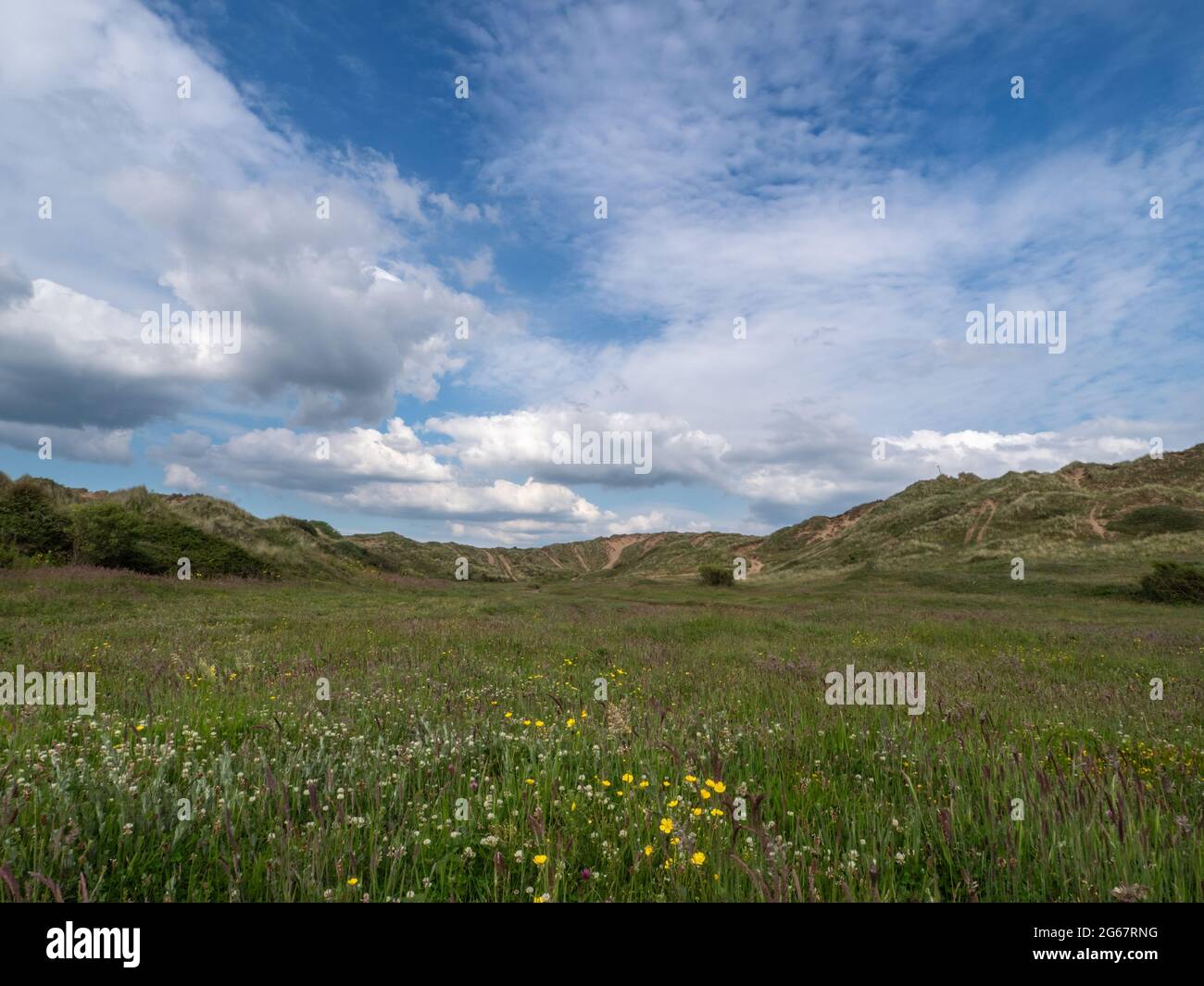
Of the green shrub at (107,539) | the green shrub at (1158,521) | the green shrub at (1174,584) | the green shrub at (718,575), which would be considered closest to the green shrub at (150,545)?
the green shrub at (107,539)

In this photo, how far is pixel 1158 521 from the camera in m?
65.3

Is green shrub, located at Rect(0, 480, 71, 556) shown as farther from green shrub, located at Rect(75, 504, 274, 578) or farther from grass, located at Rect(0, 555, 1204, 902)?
grass, located at Rect(0, 555, 1204, 902)

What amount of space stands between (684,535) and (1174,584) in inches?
5129

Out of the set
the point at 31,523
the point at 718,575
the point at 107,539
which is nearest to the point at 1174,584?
the point at 718,575

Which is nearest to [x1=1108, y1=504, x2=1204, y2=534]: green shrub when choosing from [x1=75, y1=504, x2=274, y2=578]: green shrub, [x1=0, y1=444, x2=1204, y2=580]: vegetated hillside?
[x1=0, y1=444, x2=1204, y2=580]: vegetated hillside

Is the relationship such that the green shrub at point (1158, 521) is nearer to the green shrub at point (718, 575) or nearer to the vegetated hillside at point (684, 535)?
the vegetated hillside at point (684, 535)

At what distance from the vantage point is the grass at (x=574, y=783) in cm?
270

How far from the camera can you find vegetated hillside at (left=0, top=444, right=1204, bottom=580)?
29734 millimetres

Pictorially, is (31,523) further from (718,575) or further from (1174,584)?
(1174,584)

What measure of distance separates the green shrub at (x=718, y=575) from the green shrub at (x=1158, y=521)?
4839 centimetres
